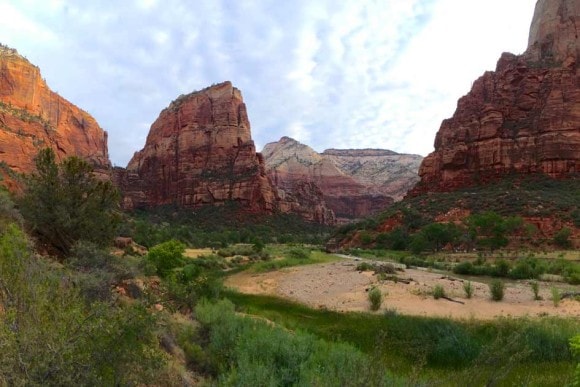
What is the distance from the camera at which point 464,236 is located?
49.0 metres

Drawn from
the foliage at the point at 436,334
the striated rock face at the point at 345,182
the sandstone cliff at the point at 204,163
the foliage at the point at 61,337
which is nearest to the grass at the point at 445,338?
the foliage at the point at 436,334

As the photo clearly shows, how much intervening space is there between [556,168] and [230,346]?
70737 mm

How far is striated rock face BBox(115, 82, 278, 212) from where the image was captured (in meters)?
96.6

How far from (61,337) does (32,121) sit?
205ft

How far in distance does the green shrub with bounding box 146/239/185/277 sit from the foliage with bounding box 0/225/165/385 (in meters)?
15.6

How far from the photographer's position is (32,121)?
56.7 meters

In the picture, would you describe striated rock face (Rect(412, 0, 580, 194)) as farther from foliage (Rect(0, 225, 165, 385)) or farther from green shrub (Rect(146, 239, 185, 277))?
foliage (Rect(0, 225, 165, 385))

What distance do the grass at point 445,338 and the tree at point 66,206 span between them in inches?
265

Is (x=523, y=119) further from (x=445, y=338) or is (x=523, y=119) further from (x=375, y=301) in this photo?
(x=445, y=338)

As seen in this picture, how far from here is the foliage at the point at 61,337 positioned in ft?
11.9

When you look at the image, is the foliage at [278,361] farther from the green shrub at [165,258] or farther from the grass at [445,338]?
the green shrub at [165,258]

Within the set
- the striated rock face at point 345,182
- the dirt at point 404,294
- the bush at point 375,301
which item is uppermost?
the striated rock face at point 345,182

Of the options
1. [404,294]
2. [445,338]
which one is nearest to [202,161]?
[404,294]

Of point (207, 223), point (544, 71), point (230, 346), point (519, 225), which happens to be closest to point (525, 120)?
point (544, 71)
